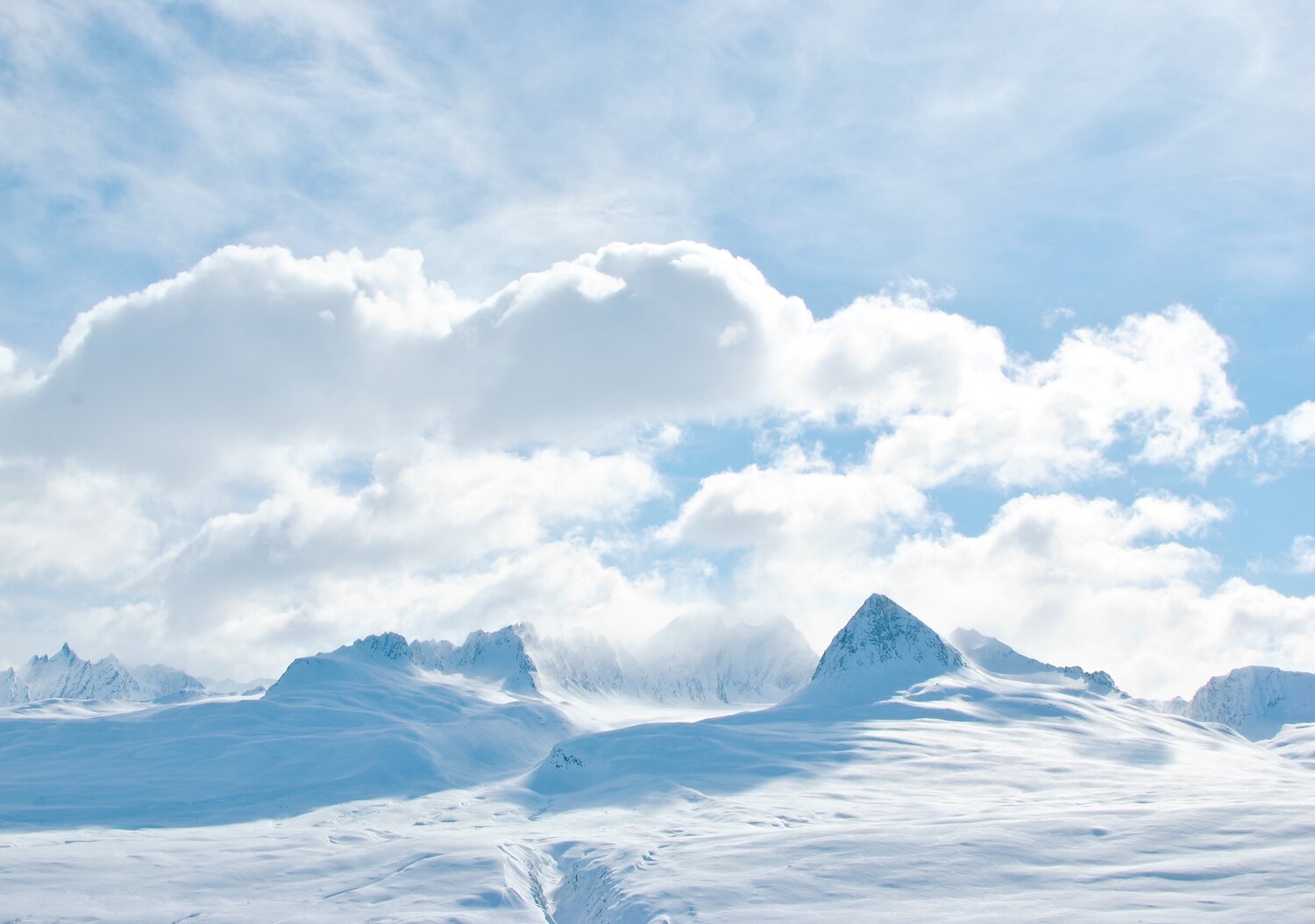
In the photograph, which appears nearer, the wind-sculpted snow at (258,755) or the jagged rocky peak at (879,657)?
the wind-sculpted snow at (258,755)

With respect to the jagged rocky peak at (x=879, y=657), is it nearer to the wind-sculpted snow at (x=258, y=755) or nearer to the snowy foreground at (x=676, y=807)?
the snowy foreground at (x=676, y=807)

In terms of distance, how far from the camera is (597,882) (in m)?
62.8

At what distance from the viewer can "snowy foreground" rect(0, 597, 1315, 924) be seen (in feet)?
180

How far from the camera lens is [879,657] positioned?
7087 inches

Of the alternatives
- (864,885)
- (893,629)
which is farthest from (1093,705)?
(864,885)

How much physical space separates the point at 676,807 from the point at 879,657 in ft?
303

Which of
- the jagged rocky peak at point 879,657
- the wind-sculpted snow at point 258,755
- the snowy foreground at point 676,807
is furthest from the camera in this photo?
the jagged rocky peak at point 879,657

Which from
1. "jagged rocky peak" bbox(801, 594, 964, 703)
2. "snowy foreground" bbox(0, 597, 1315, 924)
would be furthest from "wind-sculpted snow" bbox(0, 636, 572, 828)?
"jagged rocky peak" bbox(801, 594, 964, 703)

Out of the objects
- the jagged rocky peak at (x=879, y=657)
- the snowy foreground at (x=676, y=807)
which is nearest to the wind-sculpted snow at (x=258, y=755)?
the snowy foreground at (x=676, y=807)

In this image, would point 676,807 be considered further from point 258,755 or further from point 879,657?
point 879,657

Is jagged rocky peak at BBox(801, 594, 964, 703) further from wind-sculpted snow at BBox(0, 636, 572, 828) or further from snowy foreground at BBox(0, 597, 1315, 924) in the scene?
wind-sculpted snow at BBox(0, 636, 572, 828)

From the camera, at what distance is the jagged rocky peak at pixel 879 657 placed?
553ft

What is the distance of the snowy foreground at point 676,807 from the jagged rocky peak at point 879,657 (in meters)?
0.56

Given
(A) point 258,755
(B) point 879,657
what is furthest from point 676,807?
(B) point 879,657
